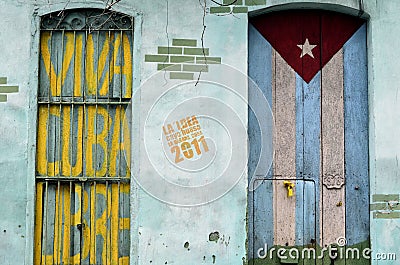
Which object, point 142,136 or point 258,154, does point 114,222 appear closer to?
point 142,136

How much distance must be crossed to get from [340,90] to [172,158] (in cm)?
159

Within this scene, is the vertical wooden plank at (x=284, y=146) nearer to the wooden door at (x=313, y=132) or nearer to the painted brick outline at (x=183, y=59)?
the wooden door at (x=313, y=132)

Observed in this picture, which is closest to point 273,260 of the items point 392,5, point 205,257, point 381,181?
point 205,257

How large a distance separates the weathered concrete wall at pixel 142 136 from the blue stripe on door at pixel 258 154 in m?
0.18

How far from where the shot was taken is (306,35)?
6.61 metres

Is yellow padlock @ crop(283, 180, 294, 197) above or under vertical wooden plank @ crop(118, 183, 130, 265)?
above

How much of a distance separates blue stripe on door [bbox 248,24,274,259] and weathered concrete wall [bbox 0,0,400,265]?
7.3 inches

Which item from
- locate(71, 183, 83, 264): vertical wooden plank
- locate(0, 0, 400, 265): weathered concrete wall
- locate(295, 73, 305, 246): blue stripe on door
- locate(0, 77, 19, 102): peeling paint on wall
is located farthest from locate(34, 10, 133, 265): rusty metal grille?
locate(295, 73, 305, 246): blue stripe on door

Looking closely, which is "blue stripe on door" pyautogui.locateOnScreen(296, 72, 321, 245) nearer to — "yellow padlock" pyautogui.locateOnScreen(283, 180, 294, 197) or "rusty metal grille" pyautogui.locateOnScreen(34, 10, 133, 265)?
"yellow padlock" pyautogui.locateOnScreen(283, 180, 294, 197)

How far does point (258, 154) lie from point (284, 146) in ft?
0.78

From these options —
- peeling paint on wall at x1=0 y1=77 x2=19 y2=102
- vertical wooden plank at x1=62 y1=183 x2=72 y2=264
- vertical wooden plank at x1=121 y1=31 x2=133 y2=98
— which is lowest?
vertical wooden plank at x1=62 y1=183 x2=72 y2=264

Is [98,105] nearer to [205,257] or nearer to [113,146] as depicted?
[113,146]

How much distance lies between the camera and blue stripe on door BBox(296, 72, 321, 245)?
6441 mm

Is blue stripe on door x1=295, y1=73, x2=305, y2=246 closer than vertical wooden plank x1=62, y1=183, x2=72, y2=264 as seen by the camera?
No
